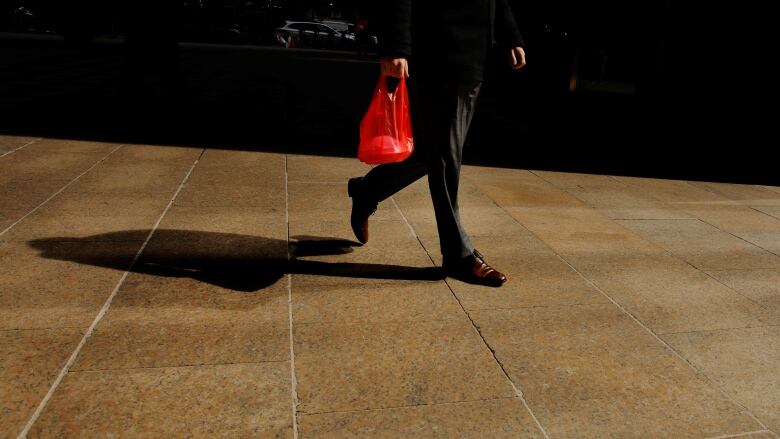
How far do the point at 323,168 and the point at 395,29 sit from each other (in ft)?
10.3

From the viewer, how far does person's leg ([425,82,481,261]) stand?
3.40 meters

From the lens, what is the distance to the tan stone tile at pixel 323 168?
5841 mm

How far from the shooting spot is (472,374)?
260 centimetres

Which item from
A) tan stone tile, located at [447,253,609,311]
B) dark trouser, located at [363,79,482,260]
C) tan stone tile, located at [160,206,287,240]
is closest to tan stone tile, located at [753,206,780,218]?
tan stone tile, located at [447,253,609,311]

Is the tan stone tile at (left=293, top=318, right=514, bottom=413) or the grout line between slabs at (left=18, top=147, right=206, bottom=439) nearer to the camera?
the grout line between slabs at (left=18, top=147, right=206, bottom=439)

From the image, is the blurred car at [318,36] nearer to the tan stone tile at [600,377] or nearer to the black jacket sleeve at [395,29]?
the black jacket sleeve at [395,29]

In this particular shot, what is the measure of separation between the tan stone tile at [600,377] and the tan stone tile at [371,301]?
0.22 m

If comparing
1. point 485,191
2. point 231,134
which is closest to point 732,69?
point 485,191

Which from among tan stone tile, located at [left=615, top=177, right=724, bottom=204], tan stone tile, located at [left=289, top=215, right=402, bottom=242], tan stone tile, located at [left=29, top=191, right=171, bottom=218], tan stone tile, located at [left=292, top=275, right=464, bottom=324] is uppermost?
tan stone tile, located at [left=29, top=191, right=171, bottom=218]

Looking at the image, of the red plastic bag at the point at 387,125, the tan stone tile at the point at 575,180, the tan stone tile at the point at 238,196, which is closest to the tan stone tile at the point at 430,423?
the red plastic bag at the point at 387,125

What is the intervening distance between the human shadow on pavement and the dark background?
304 centimetres

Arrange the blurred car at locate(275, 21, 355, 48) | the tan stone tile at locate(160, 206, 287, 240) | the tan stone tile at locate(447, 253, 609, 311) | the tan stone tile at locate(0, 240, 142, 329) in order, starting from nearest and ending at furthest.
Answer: the tan stone tile at locate(0, 240, 142, 329)
the tan stone tile at locate(447, 253, 609, 311)
the tan stone tile at locate(160, 206, 287, 240)
the blurred car at locate(275, 21, 355, 48)

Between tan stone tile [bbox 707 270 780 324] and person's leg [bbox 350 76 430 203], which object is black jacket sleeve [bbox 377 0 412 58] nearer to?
person's leg [bbox 350 76 430 203]

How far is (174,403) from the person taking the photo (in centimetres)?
231
